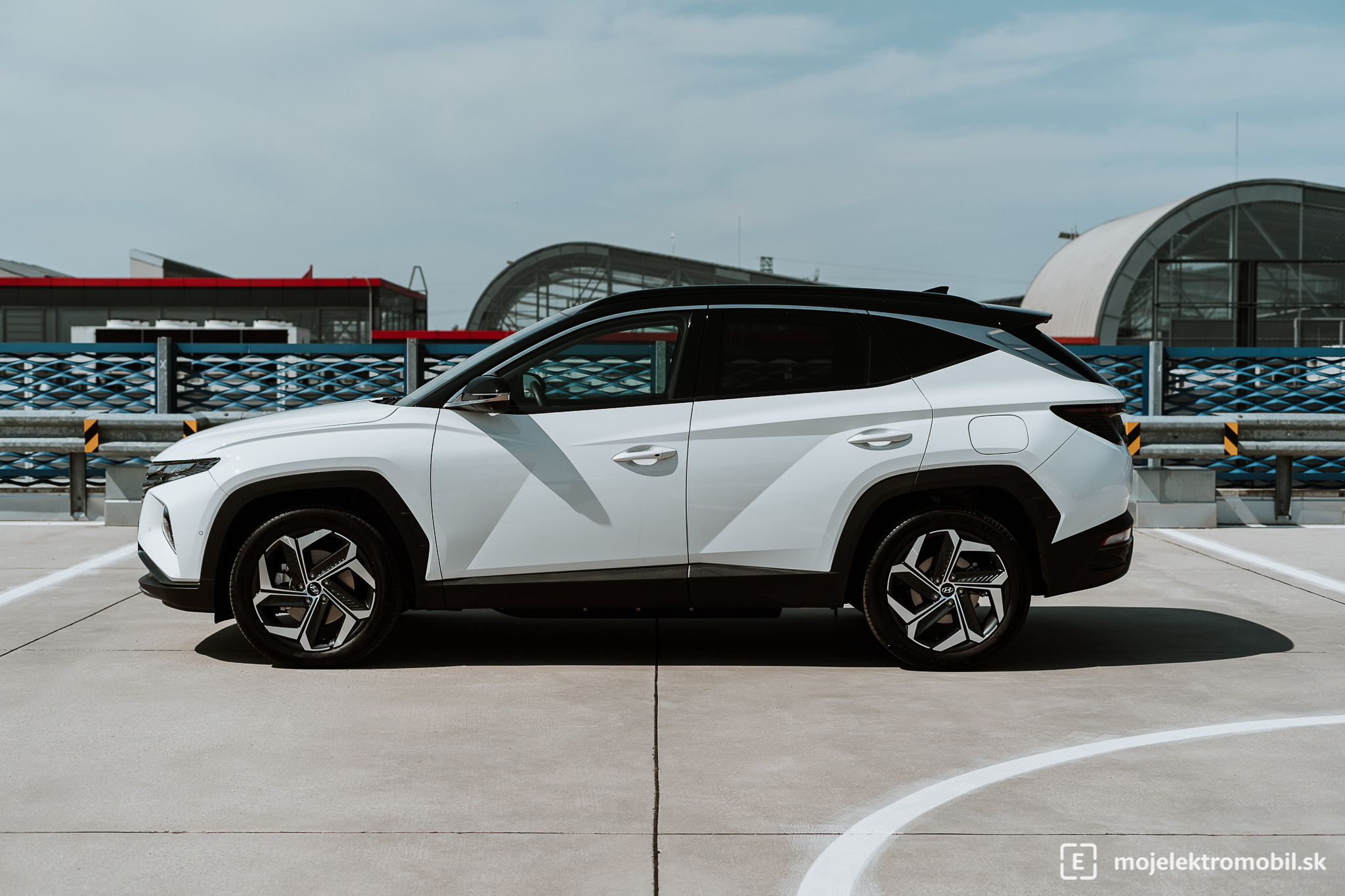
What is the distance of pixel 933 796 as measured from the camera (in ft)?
12.4

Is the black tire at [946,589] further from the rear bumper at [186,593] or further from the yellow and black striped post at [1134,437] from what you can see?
the yellow and black striped post at [1134,437]


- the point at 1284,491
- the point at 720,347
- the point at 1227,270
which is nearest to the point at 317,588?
the point at 720,347

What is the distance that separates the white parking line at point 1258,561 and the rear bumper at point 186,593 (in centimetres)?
674

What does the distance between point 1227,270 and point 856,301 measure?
2943 centimetres

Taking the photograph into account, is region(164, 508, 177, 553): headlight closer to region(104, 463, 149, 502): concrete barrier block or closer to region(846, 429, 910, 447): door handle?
region(846, 429, 910, 447): door handle

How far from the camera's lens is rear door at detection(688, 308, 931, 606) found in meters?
5.21

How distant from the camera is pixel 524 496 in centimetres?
520

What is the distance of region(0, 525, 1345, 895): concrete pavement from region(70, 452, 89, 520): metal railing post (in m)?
4.46

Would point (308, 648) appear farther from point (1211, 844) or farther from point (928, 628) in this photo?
point (1211, 844)

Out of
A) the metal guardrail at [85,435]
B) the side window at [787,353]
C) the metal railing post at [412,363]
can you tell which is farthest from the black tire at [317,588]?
the metal railing post at [412,363]

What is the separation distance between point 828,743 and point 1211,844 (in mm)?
1375

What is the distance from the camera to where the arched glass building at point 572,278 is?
1540 inches

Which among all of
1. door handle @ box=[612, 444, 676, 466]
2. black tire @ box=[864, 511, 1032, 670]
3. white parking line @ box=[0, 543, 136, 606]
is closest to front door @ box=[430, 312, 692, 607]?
door handle @ box=[612, 444, 676, 466]

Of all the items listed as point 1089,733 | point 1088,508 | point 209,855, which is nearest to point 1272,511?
point 1088,508
